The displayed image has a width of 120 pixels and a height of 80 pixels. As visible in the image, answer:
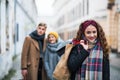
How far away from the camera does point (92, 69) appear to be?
3383 mm

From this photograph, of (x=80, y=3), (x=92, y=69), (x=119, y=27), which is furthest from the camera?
(x=80, y=3)

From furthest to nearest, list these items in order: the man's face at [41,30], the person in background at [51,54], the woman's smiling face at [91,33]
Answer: the man's face at [41,30], the person in background at [51,54], the woman's smiling face at [91,33]

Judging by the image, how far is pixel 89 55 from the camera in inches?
134

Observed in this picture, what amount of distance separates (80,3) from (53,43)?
103ft

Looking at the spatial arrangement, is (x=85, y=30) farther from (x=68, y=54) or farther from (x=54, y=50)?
(x=54, y=50)

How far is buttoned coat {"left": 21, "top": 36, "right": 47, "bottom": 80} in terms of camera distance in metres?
5.89

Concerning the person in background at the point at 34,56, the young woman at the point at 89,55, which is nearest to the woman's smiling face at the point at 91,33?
the young woman at the point at 89,55

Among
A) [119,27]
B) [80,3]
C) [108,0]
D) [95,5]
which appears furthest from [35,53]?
[80,3]

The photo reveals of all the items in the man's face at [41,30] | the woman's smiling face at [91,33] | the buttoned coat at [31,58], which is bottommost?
the buttoned coat at [31,58]

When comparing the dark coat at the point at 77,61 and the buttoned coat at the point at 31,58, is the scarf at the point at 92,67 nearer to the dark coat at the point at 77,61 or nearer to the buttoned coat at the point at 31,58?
the dark coat at the point at 77,61

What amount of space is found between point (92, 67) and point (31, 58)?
2.69 metres

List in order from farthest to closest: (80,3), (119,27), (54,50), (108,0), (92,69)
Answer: (80,3)
(108,0)
(119,27)
(54,50)
(92,69)

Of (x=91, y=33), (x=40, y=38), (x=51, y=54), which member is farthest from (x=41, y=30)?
(x=91, y=33)

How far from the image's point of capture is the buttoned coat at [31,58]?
5895 mm
